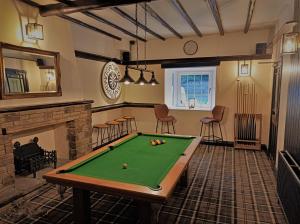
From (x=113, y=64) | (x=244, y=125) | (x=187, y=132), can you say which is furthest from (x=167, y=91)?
(x=244, y=125)

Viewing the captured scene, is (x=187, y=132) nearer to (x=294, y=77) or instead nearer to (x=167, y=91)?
(x=167, y=91)

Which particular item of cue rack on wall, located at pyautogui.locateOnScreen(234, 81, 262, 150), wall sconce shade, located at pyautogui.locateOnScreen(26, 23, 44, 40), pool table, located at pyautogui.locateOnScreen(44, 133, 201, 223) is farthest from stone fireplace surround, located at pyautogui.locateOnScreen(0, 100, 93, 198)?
cue rack on wall, located at pyautogui.locateOnScreen(234, 81, 262, 150)

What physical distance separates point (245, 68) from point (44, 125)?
4.50 metres

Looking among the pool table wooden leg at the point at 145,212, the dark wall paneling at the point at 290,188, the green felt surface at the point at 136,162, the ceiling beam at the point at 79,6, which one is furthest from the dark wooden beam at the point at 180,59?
the pool table wooden leg at the point at 145,212

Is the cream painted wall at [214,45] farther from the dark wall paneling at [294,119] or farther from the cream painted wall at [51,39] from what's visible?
the dark wall paneling at [294,119]

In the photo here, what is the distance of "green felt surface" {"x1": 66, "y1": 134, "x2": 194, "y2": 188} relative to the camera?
1.93 meters

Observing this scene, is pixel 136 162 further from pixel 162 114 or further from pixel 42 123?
pixel 162 114

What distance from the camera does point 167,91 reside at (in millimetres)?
6160

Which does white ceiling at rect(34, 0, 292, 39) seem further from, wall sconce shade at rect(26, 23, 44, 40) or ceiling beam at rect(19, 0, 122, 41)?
wall sconce shade at rect(26, 23, 44, 40)

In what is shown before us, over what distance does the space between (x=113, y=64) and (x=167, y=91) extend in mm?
1684

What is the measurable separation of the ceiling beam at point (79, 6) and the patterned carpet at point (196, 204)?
257cm

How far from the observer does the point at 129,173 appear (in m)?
2.02

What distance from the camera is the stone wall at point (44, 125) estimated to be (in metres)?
2.85

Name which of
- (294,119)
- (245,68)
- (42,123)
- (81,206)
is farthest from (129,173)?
(245,68)
